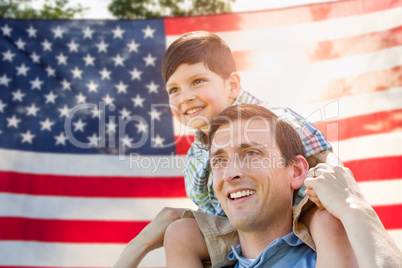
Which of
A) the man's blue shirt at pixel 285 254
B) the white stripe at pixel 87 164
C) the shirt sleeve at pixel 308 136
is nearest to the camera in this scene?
the man's blue shirt at pixel 285 254

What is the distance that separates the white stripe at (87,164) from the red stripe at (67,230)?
0.44 metres

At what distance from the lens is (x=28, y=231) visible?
4031mm

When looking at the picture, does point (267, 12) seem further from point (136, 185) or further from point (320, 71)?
point (136, 185)

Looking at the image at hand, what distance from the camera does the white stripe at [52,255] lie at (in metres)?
4.00

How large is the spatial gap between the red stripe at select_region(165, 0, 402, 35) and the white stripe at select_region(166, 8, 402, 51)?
4 centimetres

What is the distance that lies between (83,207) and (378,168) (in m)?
2.56

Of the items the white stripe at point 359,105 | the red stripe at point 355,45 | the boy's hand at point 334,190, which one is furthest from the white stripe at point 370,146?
the boy's hand at point 334,190

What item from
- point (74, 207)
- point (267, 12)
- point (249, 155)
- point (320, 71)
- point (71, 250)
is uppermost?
point (267, 12)

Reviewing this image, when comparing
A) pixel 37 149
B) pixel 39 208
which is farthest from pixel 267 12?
pixel 39 208

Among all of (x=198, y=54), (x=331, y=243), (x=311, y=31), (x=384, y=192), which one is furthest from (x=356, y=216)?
(x=311, y=31)

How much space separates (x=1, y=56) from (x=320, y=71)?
301 centimetres

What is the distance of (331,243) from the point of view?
157 centimetres

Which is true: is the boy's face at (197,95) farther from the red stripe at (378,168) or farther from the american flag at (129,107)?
the red stripe at (378,168)

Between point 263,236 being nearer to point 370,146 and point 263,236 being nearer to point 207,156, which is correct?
point 207,156
